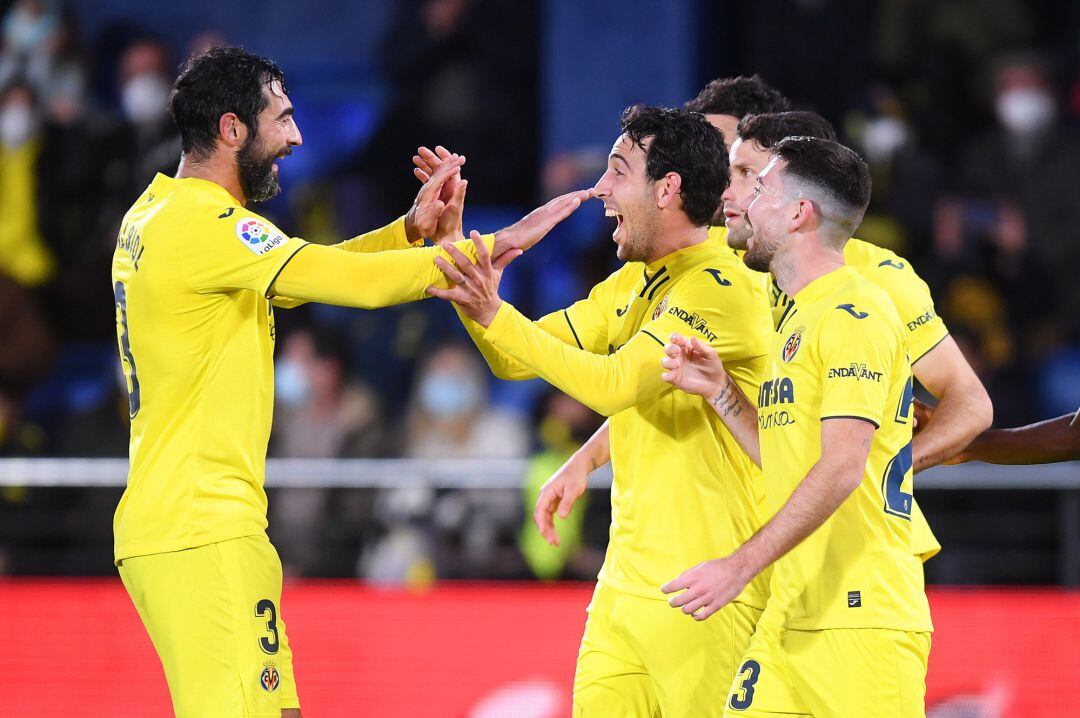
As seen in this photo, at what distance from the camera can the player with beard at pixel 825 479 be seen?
359 cm

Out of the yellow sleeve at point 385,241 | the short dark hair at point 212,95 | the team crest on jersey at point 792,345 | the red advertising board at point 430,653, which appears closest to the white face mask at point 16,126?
the red advertising board at point 430,653

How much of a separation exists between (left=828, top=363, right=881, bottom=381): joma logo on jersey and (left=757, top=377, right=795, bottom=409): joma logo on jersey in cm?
20

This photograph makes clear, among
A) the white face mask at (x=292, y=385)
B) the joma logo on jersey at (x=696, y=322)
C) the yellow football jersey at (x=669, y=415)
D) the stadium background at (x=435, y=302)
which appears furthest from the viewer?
the white face mask at (x=292, y=385)

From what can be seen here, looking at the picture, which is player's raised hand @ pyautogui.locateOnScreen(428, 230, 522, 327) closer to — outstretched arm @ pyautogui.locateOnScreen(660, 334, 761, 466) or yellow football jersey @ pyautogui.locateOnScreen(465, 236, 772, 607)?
yellow football jersey @ pyautogui.locateOnScreen(465, 236, 772, 607)

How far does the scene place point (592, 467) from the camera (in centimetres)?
493

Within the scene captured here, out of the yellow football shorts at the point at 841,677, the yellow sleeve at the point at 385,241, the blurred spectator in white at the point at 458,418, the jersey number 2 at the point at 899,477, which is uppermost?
the yellow sleeve at the point at 385,241

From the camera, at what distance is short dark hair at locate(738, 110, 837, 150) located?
457cm

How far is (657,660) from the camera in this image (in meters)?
4.27

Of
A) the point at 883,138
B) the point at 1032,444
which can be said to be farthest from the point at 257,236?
the point at 883,138

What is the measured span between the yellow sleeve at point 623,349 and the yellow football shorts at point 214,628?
93 cm

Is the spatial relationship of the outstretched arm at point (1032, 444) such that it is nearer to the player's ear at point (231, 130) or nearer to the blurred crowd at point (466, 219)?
the player's ear at point (231, 130)

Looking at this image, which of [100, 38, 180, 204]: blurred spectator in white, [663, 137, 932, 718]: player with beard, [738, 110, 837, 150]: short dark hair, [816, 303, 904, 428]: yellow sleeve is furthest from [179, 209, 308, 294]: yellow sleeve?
[100, 38, 180, 204]: blurred spectator in white

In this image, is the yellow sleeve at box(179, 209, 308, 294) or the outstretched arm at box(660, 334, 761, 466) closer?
the yellow sleeve at box(179, 209, 308, 294)

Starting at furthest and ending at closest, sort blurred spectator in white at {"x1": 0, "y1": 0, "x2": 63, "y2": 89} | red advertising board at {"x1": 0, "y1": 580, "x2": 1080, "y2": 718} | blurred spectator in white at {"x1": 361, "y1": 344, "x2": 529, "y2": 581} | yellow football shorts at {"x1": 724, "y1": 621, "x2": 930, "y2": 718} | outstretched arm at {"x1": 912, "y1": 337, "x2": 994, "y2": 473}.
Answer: blurred spectator in white at {"x1": 0, "y1": 0, "x2": 63, "y2": 89} < blurred spectator in white at {"x1": 361, "y1": 344, "x2": 529, "y2": 581} < red advertising board at {"x1": 0, "y1": 580, "x2": 1080, "y2": 718} < outstretched arm at {"x1": 912, "y1": 337, "x2": 994, "y2": 473} < yellow football shorts at {"x1": 724, "y1": 621, "x2": 930, "y2": 718}
